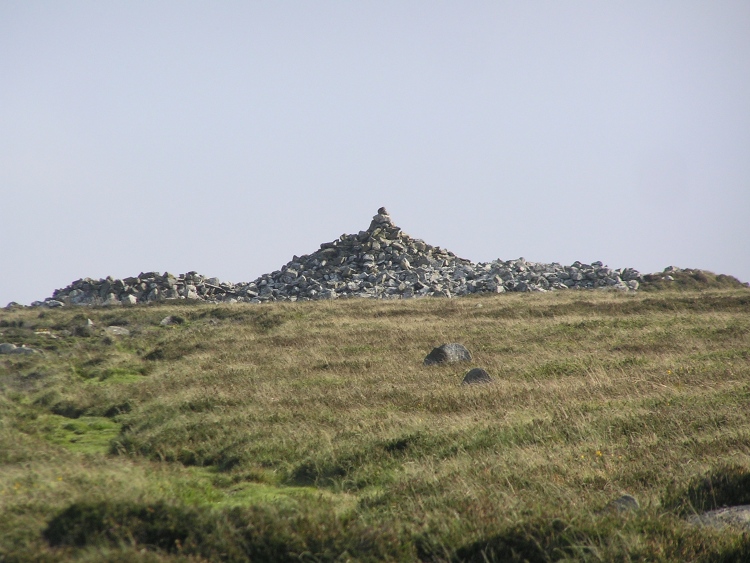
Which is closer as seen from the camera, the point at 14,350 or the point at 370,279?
the point at 14,350

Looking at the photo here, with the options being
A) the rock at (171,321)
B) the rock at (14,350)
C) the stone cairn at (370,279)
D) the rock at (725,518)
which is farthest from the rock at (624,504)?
the stone cairn at (370,279)

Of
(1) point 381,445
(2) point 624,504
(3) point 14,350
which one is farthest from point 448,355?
(3) point 14,350

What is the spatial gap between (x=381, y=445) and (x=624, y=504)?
17.2 feet

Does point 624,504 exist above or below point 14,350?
below

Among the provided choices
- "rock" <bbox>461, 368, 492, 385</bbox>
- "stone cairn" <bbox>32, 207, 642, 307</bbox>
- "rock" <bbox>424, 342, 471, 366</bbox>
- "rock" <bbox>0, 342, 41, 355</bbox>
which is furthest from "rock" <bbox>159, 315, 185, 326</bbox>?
"rock" <bbox>461, 368, 492, 385</bbox>

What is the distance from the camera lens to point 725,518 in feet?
25.5

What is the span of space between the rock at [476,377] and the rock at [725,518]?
10.4 meters

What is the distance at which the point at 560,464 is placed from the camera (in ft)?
34.3

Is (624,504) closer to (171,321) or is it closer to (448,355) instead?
(448,355)

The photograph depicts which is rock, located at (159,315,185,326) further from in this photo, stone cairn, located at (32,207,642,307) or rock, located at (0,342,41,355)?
stone cairn, located at (32,207,642,307)

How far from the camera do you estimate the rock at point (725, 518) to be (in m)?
7.58

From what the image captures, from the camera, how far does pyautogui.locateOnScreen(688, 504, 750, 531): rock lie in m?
7.58

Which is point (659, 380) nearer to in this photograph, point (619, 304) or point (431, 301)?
point (619, 304)

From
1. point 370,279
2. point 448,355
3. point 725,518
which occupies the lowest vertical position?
point 725,518
